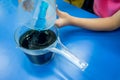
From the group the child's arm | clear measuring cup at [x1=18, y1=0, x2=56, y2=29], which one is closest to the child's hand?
the child's arm

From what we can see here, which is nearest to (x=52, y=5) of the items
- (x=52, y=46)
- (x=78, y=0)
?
(x=52, y=46)

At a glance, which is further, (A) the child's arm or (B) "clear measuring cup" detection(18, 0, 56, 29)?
(A) the child's arm

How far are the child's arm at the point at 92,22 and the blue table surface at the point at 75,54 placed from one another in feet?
0.05

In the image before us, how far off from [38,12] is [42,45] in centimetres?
8

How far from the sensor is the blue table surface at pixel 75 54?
52 centimetres

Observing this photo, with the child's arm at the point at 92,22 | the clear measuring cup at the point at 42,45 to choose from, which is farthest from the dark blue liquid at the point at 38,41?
the child's arm at the point at 92,22

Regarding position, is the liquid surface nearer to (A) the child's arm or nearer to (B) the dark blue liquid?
(B) the dark blue liquid

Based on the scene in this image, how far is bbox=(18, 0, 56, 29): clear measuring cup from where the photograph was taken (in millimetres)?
474

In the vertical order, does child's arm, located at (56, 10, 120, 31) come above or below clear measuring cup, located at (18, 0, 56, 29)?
below

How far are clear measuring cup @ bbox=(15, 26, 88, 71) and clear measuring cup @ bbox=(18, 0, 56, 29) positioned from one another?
0.03 m

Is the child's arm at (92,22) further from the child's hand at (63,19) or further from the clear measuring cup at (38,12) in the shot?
the clear measuring cup at (38,12)

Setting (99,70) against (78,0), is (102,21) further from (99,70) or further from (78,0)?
(78,0)

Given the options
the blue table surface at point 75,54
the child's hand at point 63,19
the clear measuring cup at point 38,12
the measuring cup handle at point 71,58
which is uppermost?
the clear measuring cup at point 38,12

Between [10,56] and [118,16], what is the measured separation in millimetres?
356
